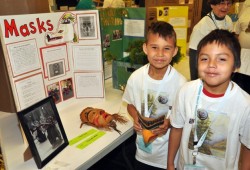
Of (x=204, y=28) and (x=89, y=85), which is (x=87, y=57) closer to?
(x=89, y=85)

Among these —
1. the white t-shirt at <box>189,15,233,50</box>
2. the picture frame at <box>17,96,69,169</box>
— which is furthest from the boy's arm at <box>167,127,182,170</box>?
the white t-shirt at <box>189,15,233,50</box>

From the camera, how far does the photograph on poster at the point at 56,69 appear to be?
4.14 ft

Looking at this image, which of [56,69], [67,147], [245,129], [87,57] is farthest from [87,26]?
[245,129]

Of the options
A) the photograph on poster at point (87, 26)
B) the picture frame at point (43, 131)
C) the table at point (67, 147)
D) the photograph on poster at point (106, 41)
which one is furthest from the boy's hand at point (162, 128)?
the photograph on poster at point (106, 41)

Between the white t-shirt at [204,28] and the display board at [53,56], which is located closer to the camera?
the display board at [53,56]

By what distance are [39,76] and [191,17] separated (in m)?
2.43

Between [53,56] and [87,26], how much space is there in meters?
0.28

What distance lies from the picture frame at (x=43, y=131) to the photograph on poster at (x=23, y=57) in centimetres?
18

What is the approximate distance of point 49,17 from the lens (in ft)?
4.02

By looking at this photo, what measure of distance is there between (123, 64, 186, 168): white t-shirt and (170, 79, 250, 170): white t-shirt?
111mm

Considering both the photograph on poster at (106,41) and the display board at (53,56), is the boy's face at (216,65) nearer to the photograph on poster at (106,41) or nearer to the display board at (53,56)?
the display board at (53,56)

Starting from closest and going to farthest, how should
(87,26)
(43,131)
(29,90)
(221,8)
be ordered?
(43,131) → (29,90) → (87,26) → (221,8)

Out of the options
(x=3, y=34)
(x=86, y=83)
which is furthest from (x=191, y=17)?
(x=3, y=34)

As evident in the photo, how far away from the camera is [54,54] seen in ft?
4.20
